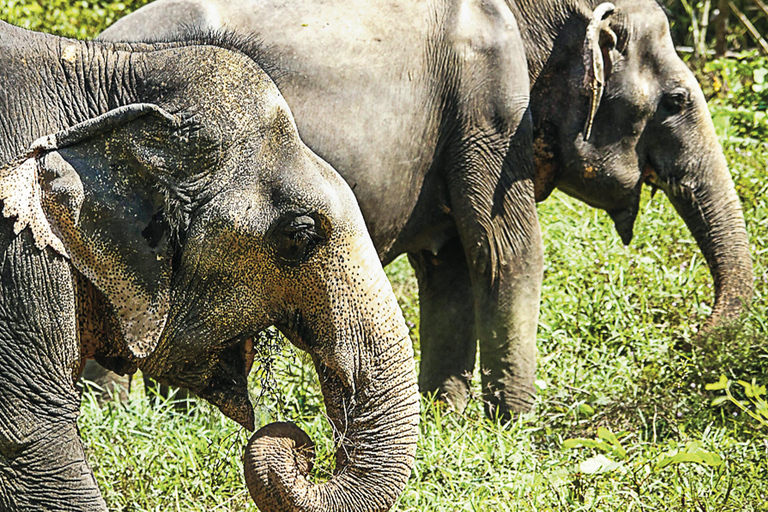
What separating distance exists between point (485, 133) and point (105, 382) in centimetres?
189

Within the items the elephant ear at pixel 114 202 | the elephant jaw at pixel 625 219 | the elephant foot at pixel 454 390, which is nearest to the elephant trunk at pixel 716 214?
the elephant jaw at pixel 625 219

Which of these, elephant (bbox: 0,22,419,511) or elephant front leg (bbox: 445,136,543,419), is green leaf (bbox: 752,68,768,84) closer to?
elephant front leg (bbox: 445,136,543,419)

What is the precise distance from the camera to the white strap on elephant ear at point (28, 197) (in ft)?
7.91

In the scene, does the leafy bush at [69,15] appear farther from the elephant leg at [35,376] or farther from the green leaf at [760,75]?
the elephant leg at [35,376]

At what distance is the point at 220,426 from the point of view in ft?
14.3

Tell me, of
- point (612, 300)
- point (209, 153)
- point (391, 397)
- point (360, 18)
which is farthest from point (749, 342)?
point (209, 153)

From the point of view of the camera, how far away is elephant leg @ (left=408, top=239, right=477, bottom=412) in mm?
5270

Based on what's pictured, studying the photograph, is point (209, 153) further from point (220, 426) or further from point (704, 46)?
point (704, 46)

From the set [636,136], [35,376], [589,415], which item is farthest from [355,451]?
[636,136]

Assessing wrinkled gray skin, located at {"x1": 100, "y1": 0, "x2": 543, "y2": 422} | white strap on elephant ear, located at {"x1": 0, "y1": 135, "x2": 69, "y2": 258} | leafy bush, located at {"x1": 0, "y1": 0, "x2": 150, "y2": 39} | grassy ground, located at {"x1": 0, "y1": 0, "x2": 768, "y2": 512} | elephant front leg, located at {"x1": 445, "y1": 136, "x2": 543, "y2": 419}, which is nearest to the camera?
white strap on elephant ear, located at {"x1": 0, "y1": 135, "x2": 69, "y2": 258}

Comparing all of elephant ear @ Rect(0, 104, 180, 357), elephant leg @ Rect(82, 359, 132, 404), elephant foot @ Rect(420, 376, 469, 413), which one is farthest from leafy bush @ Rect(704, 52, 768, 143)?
elephant ear @ Rect(0, 104, 180, 357)

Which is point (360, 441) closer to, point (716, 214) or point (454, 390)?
point (454, 390)

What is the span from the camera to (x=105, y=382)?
4.95m

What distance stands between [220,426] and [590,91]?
1.98m
